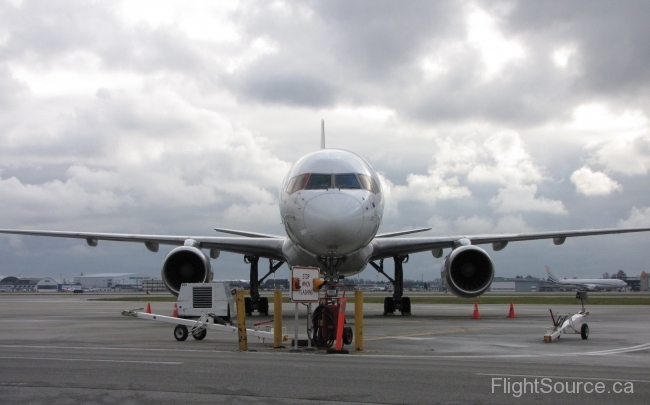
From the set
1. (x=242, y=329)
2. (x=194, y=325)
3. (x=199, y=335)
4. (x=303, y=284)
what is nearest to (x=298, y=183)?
(x=199, y=335)

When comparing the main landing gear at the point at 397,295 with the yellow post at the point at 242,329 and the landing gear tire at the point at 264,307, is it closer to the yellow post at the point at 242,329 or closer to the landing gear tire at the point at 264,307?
the landing gear tire at the point at 264,307

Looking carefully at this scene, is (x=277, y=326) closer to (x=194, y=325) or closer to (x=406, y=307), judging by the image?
(x=194, y=325)

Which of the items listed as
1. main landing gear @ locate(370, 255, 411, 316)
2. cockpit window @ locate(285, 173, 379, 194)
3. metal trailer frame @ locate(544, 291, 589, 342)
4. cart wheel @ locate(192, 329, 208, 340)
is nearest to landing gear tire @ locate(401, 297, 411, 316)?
main landing gear @ locate(370, 255, 411, 316)

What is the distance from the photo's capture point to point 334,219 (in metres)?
16.5

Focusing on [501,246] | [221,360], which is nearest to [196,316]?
[221,360]

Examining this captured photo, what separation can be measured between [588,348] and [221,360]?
21.6 ft

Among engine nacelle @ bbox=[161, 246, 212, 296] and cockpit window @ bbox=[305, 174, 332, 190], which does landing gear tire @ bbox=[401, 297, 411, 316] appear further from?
cockpit window @ bbox=[305, 174, 332, 190]

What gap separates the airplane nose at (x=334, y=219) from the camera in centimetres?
1650

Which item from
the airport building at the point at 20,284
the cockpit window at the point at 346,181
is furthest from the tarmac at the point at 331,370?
the airport building at the point at 20,284

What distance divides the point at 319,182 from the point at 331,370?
8861mm

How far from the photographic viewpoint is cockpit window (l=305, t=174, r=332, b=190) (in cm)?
1752

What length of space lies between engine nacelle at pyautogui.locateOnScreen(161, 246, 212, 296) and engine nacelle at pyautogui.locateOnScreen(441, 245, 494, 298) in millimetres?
7666

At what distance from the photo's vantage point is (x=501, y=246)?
2583 centimetres

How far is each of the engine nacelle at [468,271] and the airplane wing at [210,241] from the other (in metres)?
5.51
